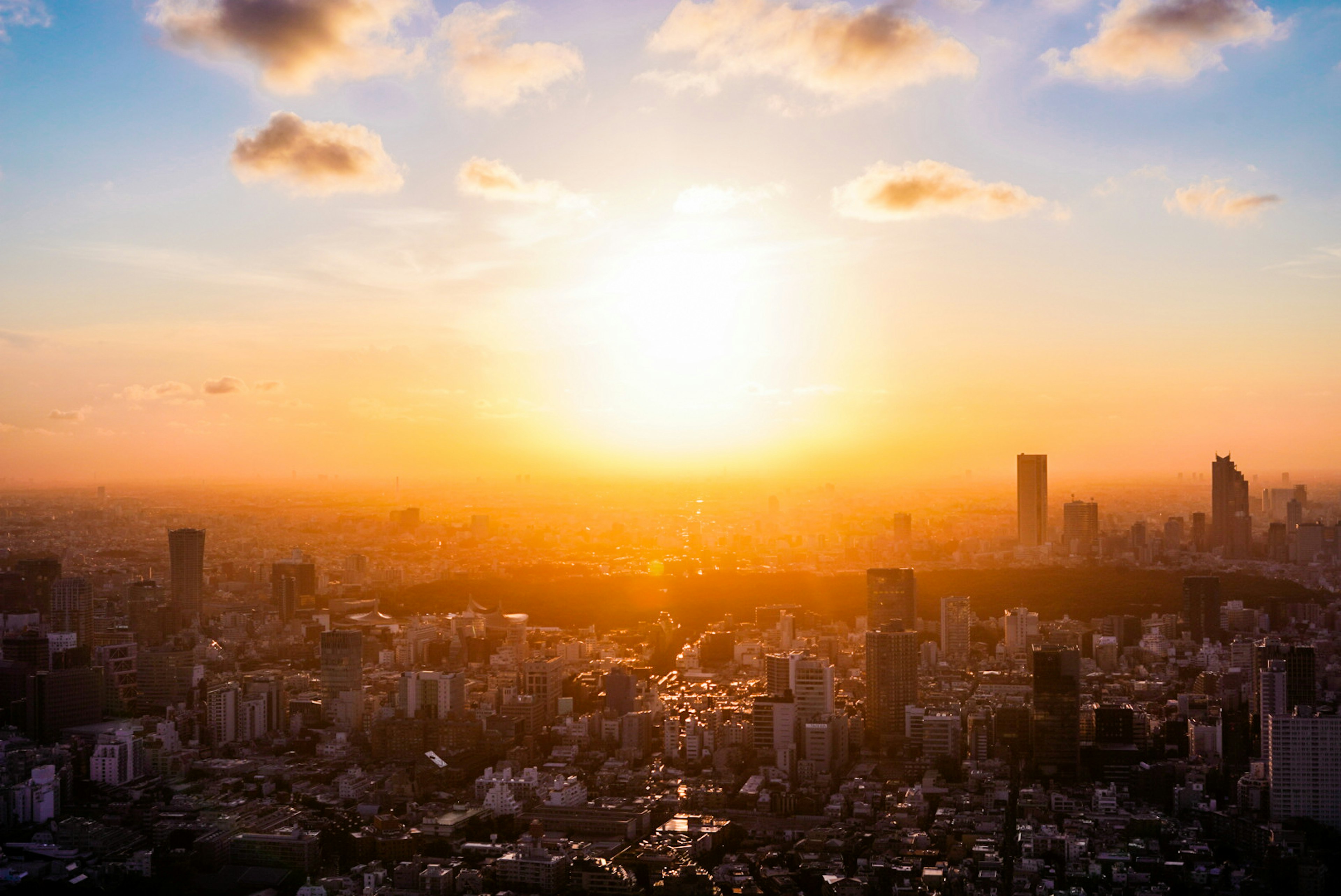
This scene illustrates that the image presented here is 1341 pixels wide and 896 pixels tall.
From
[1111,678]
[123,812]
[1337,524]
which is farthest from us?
[1337,524]

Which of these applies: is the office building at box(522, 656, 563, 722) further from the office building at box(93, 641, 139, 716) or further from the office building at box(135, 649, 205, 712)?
the office building at box(93, 641, 139, 716)

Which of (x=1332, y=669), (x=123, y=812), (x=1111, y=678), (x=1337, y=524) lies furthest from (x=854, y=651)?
(x=1337, y=524)

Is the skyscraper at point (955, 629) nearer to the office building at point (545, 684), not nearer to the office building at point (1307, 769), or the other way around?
the office building at point (545, 684)

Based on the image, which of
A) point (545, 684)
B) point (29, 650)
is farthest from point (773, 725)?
point (29, 650)

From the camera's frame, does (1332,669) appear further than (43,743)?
Yes

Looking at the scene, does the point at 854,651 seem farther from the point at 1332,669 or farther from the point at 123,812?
the point at 123,812

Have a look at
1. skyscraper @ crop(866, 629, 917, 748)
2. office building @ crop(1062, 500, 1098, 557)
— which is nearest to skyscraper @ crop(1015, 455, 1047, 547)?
office building @ crop(1062, 500, 1098, 557)
